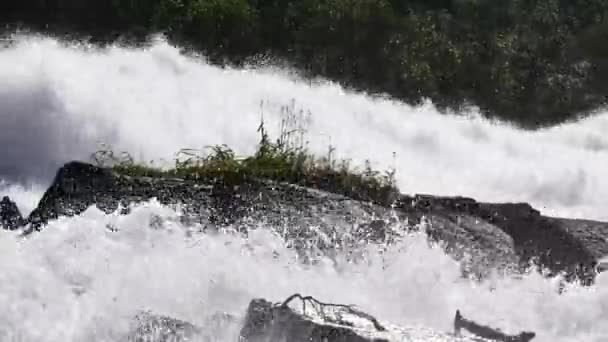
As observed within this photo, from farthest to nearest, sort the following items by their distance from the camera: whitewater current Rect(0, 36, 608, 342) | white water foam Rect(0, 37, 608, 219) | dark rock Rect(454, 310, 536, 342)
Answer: white water foam Rect(0, 37, 608, 219) → dark rock Rect(454, 310, 536, 342) → whitewater current Rect(0, 36, 608, 342)

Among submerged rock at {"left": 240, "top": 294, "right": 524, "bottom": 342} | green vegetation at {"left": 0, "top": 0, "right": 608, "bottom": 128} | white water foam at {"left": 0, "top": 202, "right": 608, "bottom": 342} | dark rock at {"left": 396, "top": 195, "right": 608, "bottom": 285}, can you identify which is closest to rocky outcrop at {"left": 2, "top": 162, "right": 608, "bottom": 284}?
dark rock at {"left": 396, "top": 195, "right": 608, "bottom": 285}

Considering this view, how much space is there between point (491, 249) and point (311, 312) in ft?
7.37

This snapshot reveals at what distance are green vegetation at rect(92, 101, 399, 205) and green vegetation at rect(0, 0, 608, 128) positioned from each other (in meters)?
3.20

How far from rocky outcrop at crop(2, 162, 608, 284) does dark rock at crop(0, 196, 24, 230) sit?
0.02 m

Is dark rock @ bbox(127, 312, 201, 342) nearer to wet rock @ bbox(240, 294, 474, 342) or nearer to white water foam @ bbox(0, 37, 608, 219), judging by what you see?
wet rock @ bbox(240, 294, 474, 342)

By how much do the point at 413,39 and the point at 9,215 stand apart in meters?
6.96

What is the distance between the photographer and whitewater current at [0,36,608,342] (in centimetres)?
661

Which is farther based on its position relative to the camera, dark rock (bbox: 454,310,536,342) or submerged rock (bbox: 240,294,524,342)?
dark rock (bbox: 454,310,536,342)

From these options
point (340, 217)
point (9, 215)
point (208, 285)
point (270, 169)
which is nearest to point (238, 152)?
point (270, 169)

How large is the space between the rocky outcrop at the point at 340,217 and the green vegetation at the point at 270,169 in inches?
8.8

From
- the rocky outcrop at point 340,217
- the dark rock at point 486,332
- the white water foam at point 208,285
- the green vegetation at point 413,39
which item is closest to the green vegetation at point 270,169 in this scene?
the rocky outcrop at point 340,217

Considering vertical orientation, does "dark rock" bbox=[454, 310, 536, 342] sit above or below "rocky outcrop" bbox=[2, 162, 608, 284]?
below

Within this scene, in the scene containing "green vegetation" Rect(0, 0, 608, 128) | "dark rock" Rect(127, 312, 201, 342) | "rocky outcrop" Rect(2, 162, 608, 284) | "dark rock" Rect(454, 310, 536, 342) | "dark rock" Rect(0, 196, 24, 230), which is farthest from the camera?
"green vegetation" Rect(0, 0, 608, 128)

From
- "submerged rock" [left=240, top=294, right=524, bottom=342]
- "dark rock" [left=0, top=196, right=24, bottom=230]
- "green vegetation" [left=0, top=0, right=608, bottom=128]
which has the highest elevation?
"green vegetation" [left=0, top=0, right=608, bottom=128]
